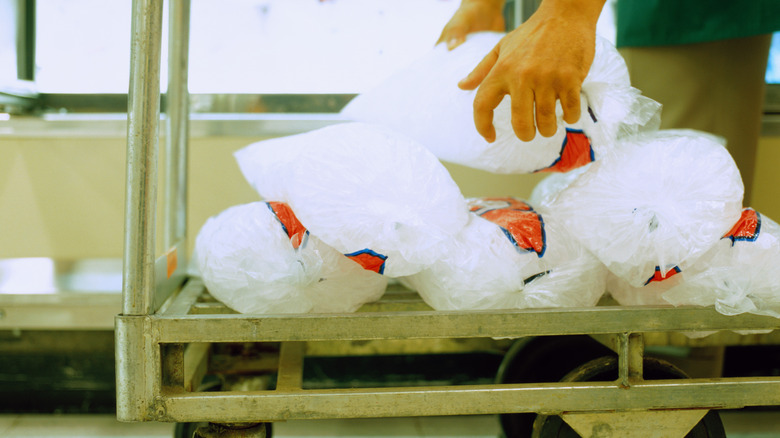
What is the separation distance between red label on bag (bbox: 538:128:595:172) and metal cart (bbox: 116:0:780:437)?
0.25 metres

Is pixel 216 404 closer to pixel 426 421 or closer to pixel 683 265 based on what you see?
pixel 683 265

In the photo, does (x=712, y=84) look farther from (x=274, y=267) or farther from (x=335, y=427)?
(x=335, y=427)

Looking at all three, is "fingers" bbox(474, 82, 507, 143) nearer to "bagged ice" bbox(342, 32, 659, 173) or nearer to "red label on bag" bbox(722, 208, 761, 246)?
"bagged ice" bbox(342, 32, 659, 173)

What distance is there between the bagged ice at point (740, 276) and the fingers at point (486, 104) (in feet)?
1.22

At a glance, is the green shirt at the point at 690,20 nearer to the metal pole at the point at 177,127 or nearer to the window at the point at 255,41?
the window at the point at 255,41

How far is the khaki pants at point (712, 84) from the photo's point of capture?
4.30 feet

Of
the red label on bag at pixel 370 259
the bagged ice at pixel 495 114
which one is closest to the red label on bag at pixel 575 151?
the bagged ice at pixel 495 114

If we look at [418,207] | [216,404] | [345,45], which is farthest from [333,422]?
[345,45]

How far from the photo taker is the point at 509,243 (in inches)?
33.9

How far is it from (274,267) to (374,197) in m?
0.19

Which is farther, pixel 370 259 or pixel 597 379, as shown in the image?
pixel 597 379

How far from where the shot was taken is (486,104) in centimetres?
82

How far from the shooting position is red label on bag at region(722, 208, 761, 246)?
33.2 inches

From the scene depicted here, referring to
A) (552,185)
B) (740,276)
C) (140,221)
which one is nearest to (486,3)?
(552,185)
